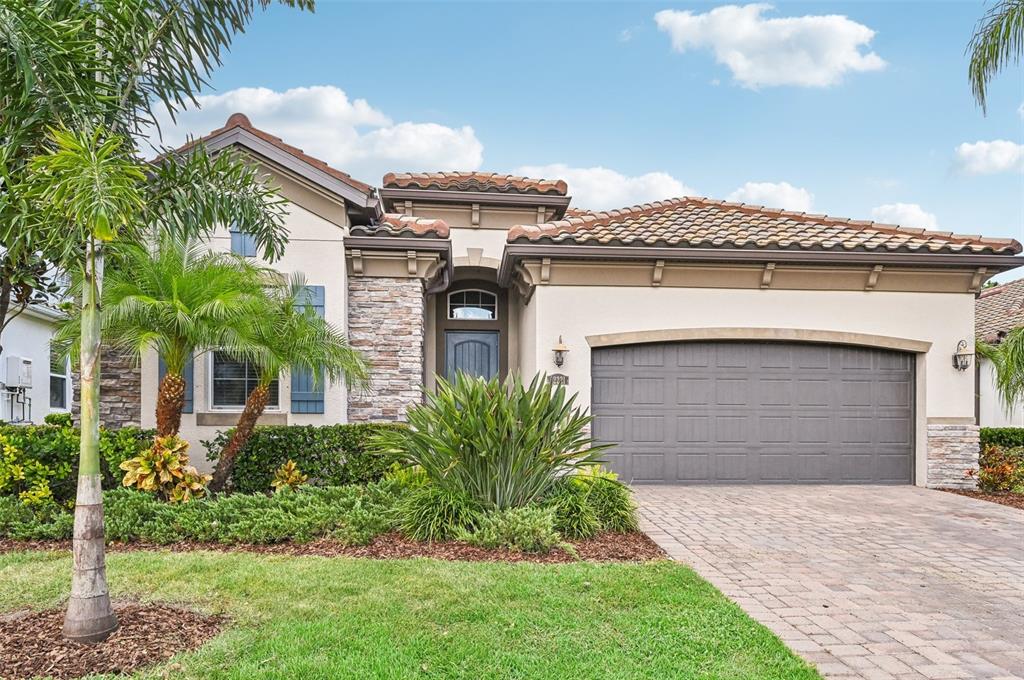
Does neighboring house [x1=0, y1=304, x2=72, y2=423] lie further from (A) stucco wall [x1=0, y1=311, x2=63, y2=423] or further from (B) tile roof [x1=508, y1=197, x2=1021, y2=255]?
(B) tile roof [x1=508, y1=197, x2=1021, y2=255]

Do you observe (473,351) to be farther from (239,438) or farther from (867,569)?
(867,569)

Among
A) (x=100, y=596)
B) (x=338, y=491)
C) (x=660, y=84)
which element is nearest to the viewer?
(x=100, y=596)

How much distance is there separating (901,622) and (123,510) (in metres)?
7.27

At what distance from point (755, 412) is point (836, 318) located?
2.11 m

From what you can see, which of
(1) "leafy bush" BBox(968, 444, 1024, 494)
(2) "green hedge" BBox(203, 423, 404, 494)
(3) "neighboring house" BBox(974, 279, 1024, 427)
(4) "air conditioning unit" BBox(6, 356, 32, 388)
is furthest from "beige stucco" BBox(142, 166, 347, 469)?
(3) "neighboring house" BBox(974, 279, 1024, 427)

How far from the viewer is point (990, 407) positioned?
1483cm

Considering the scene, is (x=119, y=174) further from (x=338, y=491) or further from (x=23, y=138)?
(x=338, y=491)

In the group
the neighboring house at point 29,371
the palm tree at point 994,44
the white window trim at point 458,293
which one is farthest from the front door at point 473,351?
the palm tree at point 994,44

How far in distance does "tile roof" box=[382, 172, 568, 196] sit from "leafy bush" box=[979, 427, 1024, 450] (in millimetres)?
8891

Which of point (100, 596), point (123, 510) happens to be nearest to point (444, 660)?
point (100, 596)

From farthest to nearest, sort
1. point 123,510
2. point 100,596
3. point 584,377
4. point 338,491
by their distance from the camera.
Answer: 1. point 584,377
2. point 338,491
3. point 123,510
4. point 100,596

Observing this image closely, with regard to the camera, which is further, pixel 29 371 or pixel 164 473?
pixel 29 371

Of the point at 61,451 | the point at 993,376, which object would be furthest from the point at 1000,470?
the point at 61,451

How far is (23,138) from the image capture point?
4.09 metres
